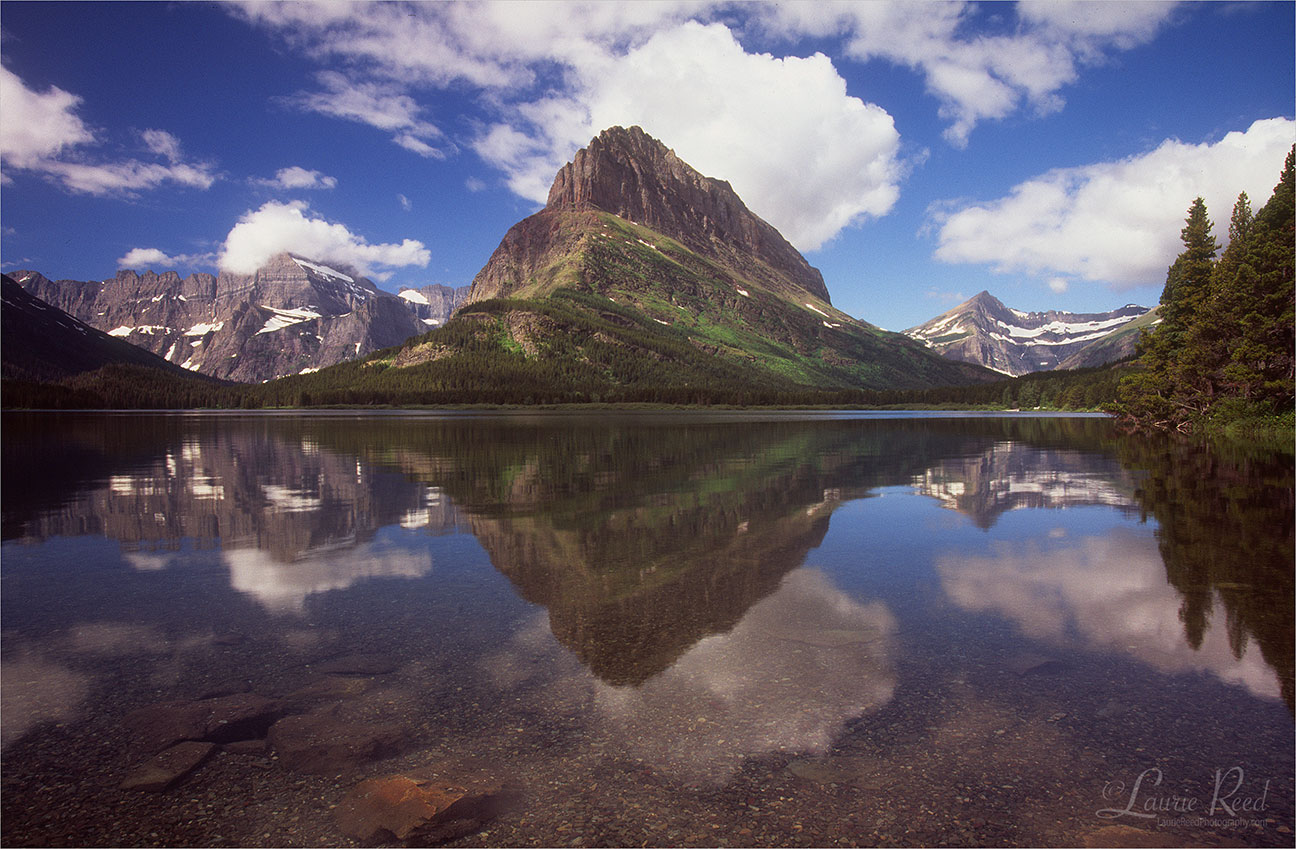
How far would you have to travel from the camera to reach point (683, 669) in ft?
31.1

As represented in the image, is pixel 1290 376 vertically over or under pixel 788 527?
over

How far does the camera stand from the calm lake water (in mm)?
6359

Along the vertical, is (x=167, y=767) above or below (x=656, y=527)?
below

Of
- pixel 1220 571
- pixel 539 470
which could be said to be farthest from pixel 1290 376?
pixel 539 470

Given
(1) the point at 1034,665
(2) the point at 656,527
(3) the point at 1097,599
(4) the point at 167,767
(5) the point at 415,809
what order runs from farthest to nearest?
1. (2) the point at 656,527
2. (3) the point at 1097,599
3. (1) the point at 1034,665
4. (4) the point at 167,767
5. (5) the point at 415,809

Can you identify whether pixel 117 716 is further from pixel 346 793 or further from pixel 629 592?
pixel 629 592

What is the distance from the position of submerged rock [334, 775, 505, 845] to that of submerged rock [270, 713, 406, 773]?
594mm

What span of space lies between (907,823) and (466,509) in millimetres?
19866

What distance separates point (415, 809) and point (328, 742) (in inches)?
73.9

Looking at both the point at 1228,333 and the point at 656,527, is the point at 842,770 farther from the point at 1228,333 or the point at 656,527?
the point at 1228,333

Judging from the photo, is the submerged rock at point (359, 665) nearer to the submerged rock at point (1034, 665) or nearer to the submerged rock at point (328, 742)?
the submerged rock at point (328, 742)

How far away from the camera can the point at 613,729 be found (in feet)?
25.5

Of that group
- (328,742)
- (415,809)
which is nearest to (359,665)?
(328,742)

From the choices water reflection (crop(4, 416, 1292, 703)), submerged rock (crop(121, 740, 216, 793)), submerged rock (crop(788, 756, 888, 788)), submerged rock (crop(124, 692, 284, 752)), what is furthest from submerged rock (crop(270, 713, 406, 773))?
submerged rock (crop(788, 756, 888, 788))
